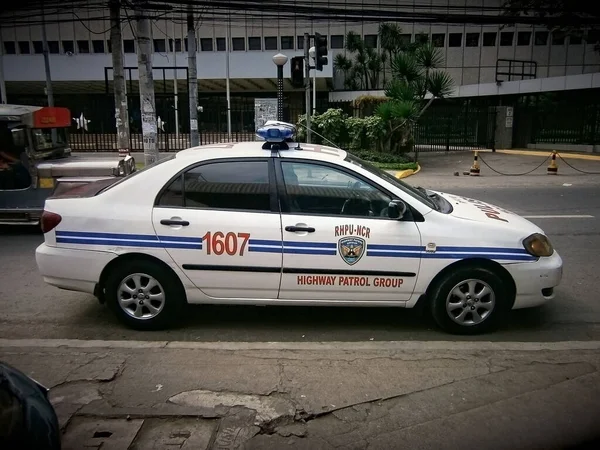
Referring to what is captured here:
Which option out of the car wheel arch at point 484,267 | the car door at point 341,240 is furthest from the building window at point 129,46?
the car wheel arch at point 484,267

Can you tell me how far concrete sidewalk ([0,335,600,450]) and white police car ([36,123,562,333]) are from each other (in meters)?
0.40

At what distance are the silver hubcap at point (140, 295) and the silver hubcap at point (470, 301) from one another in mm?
2458

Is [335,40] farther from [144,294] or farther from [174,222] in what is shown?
[144,294]

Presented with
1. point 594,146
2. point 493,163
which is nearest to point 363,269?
point 493,163

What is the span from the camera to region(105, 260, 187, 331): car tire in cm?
437

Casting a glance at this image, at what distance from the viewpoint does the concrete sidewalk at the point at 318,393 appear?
3.00m

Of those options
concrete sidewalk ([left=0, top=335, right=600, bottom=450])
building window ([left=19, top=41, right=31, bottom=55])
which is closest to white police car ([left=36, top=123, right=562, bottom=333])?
concrete sidewalk ([left=0, top=335, right=600, bottom=450])

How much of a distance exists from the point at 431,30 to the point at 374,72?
6.94 metres

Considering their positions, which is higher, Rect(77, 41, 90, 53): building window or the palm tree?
Rect(77, 41, 90, 53): building window

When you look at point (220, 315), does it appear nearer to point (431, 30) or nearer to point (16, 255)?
point (16, 255)

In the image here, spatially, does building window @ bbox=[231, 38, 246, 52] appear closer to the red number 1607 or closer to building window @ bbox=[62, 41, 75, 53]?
building window @ bbox=[62, 41, 75, 53]

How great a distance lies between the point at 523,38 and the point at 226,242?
43.7 meters

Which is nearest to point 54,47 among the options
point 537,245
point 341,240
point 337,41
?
point 337,41

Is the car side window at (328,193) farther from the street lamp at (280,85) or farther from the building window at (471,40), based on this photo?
the building window at (471,40)
